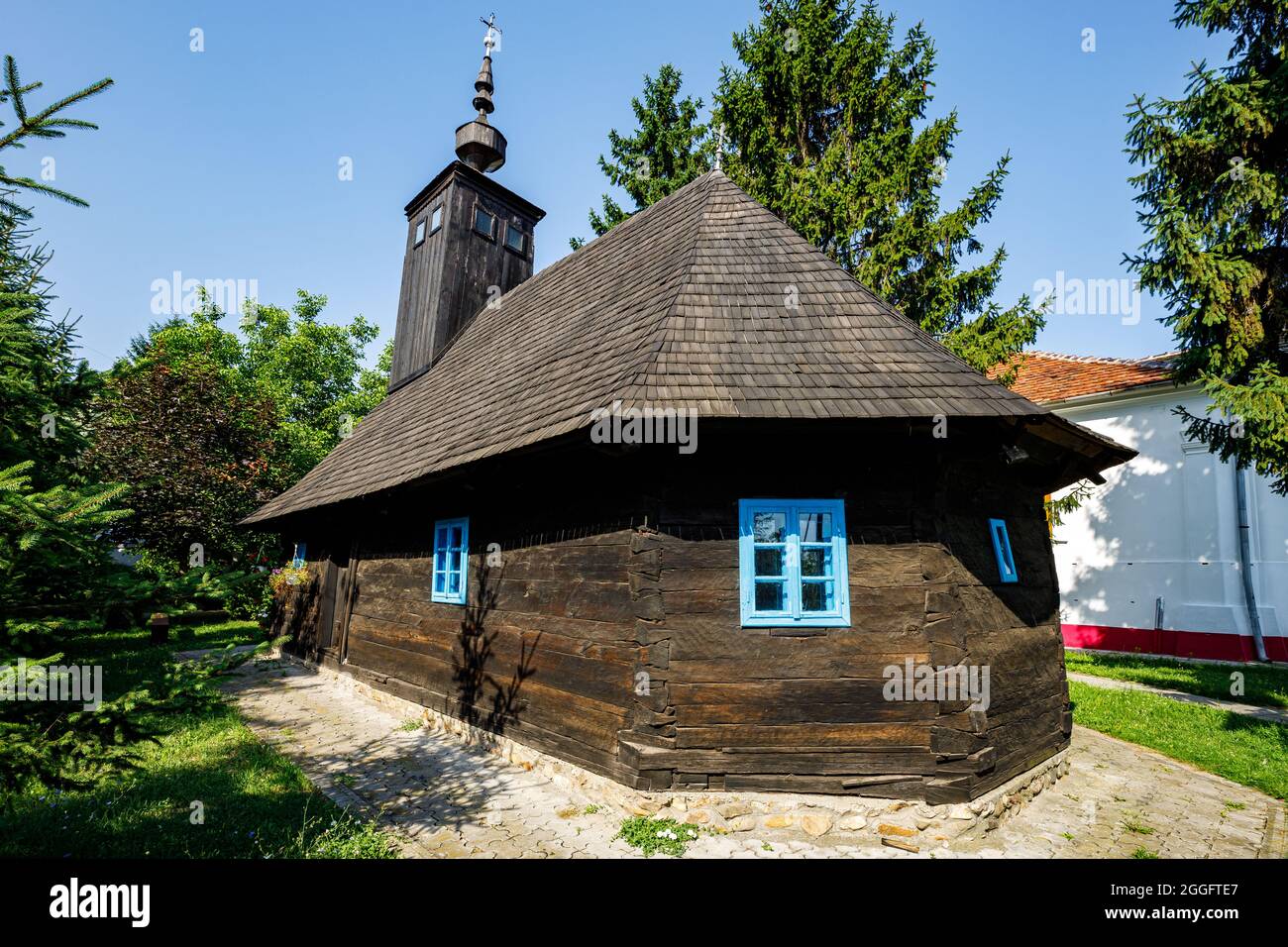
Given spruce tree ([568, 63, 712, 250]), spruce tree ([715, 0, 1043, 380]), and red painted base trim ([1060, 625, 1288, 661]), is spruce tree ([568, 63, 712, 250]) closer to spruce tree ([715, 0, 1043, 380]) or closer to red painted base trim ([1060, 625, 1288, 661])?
spruce tree ([715, 0, 1043, 380])

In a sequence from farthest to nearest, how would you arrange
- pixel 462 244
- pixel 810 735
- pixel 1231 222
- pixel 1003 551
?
pixel 462 244 < pixel 1231 222 < pixel 1003 551 < pixel 810 735

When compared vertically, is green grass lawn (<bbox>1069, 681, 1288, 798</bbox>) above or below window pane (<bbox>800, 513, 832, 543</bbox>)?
below

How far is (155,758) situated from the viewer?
586 centimetres

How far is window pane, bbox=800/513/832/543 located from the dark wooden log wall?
0.63ft

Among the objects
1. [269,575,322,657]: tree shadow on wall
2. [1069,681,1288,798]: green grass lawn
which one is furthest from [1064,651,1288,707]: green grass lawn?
[269,575,322,657]: tree shadow on wall

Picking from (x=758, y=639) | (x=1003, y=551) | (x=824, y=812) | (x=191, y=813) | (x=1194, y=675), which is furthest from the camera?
(x=1194, y=675)

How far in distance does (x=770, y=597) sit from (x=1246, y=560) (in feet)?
47.6

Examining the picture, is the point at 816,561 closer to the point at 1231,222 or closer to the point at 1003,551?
the point at 1003,551

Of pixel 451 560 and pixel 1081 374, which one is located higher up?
pixel 1081 374

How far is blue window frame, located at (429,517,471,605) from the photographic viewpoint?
7492 mm

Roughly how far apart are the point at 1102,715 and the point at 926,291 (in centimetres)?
841

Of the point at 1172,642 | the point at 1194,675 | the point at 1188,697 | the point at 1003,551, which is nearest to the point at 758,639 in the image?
the point at 1003,551

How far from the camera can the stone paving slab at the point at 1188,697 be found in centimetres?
868

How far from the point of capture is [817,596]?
17.1 ft
